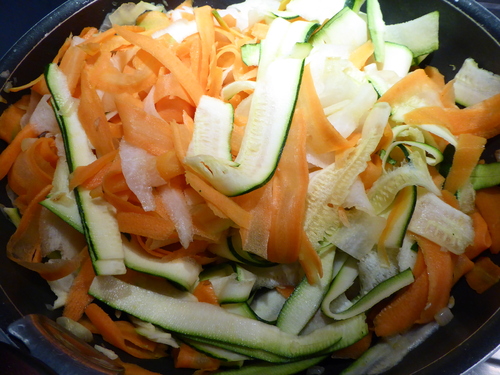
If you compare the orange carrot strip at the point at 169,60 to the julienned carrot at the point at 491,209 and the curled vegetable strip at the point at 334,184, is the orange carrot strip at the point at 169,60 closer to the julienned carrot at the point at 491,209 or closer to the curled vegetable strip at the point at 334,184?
the curled vegetable strip at the point at 334,184

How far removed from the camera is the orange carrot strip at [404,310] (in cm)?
110

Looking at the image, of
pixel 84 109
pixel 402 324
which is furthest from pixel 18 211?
pixel 402 324

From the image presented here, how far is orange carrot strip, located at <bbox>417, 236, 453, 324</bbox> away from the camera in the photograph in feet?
3.54

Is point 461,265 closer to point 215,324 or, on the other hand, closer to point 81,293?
point 215,324

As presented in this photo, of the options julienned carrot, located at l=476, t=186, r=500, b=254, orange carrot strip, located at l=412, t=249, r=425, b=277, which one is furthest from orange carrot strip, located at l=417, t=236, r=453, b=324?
julienned carrot, located at l=476, t=186, r=500, b=254

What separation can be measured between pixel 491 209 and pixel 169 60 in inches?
42.9

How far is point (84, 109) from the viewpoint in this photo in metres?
1.11

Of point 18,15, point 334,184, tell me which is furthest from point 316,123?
point 18,15

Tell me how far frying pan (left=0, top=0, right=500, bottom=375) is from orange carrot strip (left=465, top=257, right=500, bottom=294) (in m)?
0.02

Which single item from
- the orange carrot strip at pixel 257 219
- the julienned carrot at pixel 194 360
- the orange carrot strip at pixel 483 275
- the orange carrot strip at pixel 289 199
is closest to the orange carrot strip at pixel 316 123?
the orange carrot strip at pixel 289 199

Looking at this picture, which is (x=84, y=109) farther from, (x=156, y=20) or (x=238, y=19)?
(x=238, y=19)

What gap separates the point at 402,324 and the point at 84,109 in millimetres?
1130

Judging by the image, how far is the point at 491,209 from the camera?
3.85 feet

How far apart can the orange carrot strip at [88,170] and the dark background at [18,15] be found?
134cm
